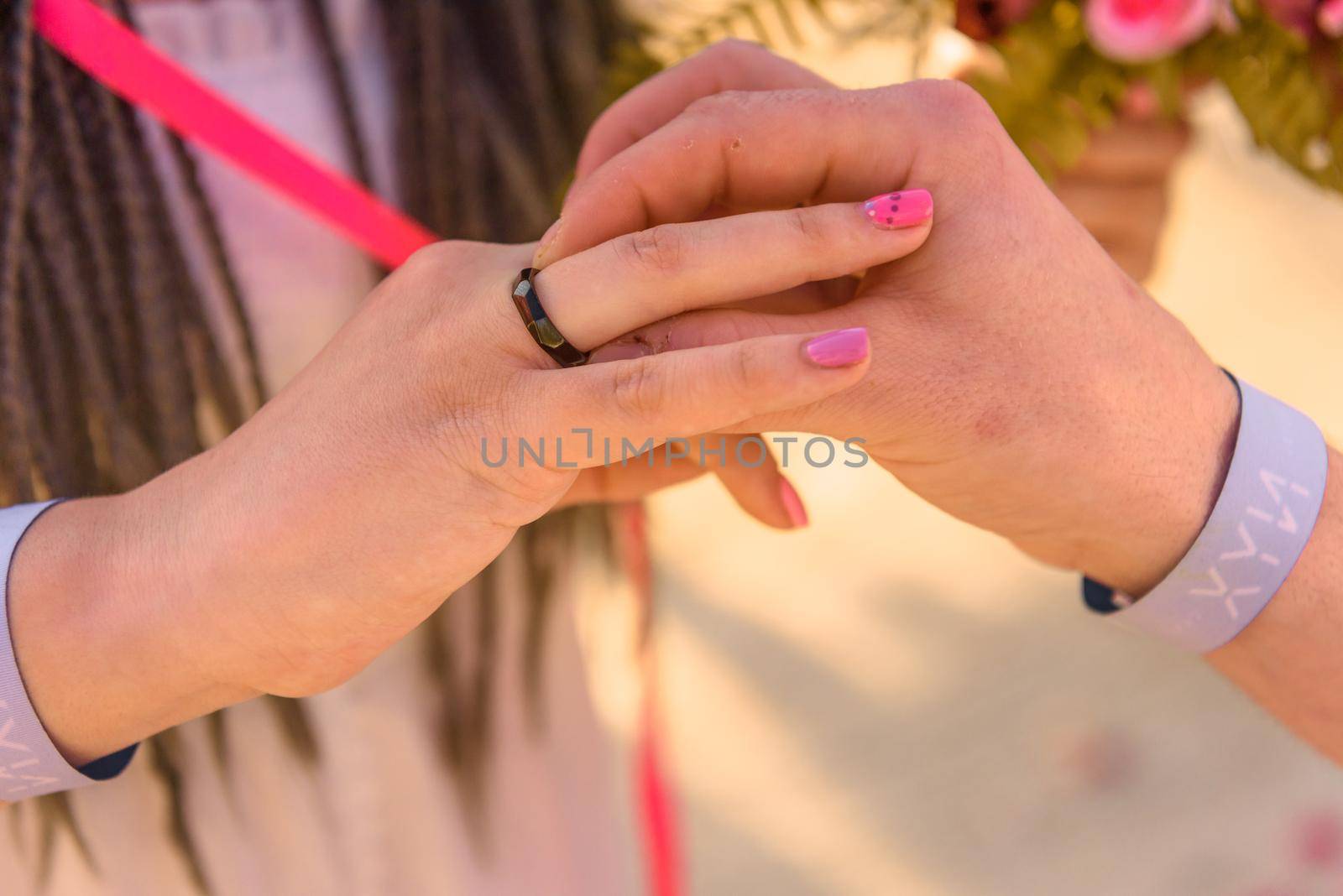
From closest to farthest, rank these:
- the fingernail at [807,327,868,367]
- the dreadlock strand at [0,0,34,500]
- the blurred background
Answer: the fingernail at [807,327,868,367], the dreadlock strand at [0,0,34,500], the blurred background

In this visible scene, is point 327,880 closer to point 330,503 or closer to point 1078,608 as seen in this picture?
point 330,503

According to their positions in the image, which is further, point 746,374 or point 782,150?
point 782,150

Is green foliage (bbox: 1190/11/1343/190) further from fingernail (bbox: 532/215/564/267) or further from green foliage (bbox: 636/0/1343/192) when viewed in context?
fingernail (bbox: 532/215/564/267)

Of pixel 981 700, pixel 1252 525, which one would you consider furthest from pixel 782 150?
pixel 981 700

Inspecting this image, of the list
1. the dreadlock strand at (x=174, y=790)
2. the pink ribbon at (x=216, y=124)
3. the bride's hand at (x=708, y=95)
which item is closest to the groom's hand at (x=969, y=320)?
the bride's hand at (x=708, y=95)

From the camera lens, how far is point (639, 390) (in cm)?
69

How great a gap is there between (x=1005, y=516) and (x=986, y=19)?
0.64 meters

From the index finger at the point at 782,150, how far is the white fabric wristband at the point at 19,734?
48cm

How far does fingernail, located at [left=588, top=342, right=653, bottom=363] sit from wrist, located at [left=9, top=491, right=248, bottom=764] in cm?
36

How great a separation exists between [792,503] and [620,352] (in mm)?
336

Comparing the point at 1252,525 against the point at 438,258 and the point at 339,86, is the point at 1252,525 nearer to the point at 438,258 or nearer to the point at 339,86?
the point at 438,258

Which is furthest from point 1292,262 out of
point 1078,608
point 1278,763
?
point 1278,763

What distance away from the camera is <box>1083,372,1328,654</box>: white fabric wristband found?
0.83 m

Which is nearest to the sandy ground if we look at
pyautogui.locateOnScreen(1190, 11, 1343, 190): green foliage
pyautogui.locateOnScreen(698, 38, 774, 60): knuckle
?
pyautogui.locateOnScreen(1190, 11, 1343, 190): green foliage
